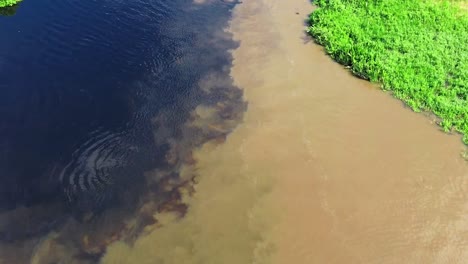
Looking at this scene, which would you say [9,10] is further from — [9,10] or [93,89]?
[93,89]

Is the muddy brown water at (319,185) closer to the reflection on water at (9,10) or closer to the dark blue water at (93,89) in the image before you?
the dark blue water at (93,89)

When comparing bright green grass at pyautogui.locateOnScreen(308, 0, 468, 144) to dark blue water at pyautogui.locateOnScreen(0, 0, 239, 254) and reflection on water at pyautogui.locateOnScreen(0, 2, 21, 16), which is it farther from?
reflection on water at pyautogui.locateOnScreen(0, 2, 21, 16)

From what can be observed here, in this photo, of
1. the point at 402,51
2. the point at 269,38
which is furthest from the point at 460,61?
the point at 269,38

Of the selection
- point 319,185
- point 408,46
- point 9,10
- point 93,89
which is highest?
point 408,46

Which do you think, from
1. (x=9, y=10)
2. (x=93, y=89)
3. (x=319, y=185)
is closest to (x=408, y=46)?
(x=319, y=185)

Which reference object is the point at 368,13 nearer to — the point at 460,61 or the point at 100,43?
the point at 460,61

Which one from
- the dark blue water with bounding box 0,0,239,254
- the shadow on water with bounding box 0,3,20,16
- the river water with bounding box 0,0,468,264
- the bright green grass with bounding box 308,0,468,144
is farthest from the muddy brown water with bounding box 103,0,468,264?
the shadow on water with bounding box 0,3,20,16
